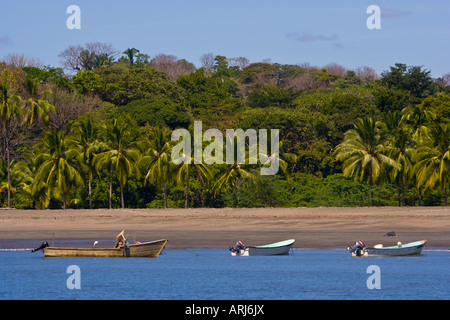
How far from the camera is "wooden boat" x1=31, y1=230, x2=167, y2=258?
37750 millimetres

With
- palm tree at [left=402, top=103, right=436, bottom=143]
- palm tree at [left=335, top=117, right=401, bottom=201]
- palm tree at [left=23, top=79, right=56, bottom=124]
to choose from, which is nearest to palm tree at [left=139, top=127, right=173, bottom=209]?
palm tree at [left=23, top=79, right=56, bottom=124]

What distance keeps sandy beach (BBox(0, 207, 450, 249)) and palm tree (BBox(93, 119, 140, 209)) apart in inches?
293

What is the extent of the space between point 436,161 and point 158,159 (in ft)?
79.5

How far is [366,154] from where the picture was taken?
206ft

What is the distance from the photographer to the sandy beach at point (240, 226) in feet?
140

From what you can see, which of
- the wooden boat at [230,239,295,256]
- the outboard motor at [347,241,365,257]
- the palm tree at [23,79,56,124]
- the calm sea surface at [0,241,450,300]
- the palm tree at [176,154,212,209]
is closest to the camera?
the calm sea surface at [0,241,450,300]

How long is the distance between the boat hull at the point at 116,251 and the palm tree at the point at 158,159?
75.7 ft

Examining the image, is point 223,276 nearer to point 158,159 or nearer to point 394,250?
point 394,250

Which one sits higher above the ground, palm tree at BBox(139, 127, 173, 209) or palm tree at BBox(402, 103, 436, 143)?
palm tree at BBox(402, 103, 436, 143)

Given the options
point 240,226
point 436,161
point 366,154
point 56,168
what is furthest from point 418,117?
point 56,168

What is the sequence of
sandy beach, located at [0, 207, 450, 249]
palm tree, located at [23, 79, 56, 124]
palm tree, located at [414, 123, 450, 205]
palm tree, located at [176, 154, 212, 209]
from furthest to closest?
1. palm tree, located at [23, 79, 56, 124]
2. palm tree, located at [176, 154, 212, 209]
3. palm tree, located at [414, 123, 450, 205]
4. sandy beach, located at [0, 207, 450, 249]

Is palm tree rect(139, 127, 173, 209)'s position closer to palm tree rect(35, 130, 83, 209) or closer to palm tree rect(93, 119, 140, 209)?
palm tree rect(93, 119, 140, 209)
